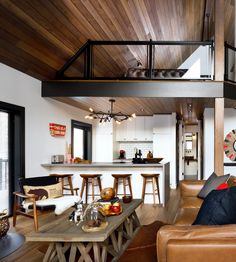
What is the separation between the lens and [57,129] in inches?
264

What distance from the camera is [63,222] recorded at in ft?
10.3

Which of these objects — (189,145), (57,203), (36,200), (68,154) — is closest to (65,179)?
(68,154)

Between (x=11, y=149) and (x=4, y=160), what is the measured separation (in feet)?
0.78

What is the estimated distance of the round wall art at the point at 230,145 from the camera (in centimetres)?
775

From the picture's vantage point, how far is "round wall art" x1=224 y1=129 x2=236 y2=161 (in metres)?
7.75

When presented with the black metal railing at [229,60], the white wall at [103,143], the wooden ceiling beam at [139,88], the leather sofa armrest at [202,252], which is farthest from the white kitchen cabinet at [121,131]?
the leather sofa armrest at [202,252]

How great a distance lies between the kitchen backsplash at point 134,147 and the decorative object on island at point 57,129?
11.7 feet

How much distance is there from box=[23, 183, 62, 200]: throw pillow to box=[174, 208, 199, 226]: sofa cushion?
2.29 m

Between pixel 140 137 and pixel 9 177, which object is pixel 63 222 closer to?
pixel 9 177

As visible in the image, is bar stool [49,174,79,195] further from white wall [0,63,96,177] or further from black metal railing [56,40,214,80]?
black metal railing [56,40,214,80]

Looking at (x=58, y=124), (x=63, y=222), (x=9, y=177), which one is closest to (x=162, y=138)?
(x=58, y=124)

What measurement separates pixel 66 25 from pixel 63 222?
3196mm

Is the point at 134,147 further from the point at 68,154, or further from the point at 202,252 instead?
the point at 202,252

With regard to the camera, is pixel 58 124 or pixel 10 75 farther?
pixel 58 124
